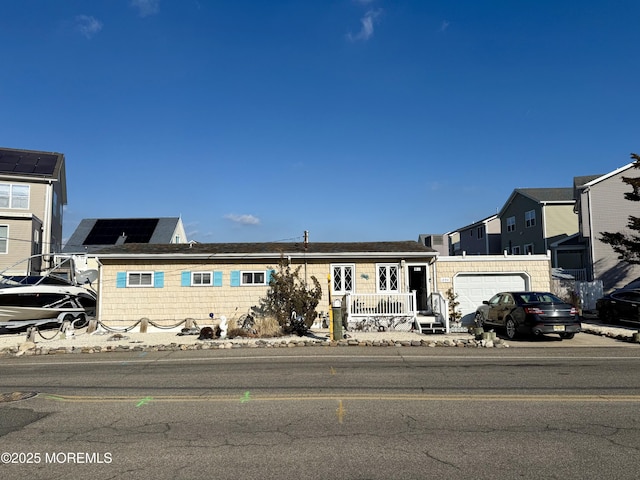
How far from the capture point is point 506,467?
4.52 metres

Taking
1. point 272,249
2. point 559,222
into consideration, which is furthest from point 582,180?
point 272,249

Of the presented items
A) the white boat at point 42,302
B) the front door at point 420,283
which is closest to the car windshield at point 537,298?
the front door at point 420,283

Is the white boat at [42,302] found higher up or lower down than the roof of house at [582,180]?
lower down

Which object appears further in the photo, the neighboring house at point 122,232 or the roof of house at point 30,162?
the neighboring house at point 122,232

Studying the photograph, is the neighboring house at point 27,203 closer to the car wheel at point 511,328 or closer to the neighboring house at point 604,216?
the car wheel at point 511,328

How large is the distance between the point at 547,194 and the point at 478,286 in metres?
21.4

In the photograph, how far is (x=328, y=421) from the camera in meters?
6.09

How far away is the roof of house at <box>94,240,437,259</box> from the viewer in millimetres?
19422

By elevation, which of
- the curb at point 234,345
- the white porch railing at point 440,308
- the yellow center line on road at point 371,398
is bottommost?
the curb at point 234,345

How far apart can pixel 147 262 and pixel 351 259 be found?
332 inches

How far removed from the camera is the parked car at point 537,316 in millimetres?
14039

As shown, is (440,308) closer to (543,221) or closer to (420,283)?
(420,283)

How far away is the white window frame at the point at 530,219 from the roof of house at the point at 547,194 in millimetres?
1207

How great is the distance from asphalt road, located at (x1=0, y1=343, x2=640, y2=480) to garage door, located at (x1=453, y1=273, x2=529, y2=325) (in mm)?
9667
